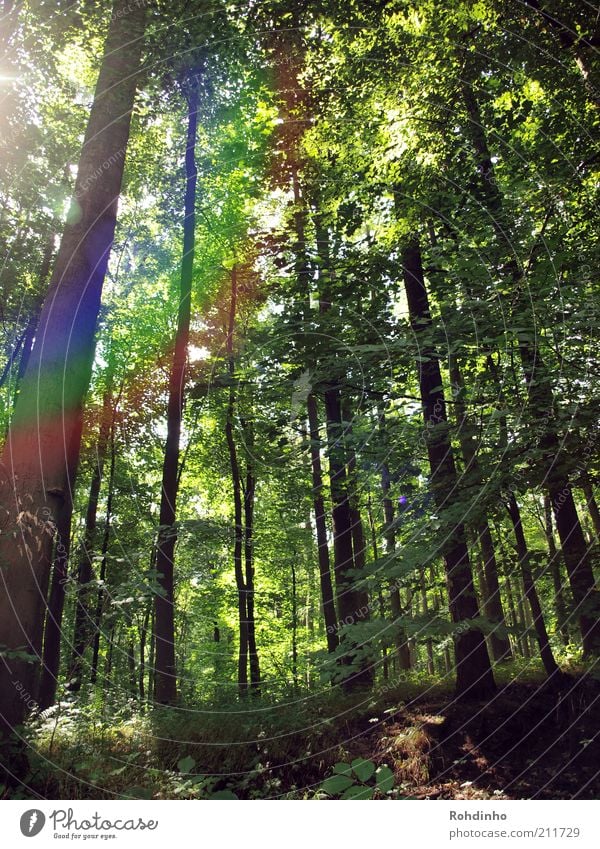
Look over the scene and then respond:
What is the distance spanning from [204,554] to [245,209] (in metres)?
14.0

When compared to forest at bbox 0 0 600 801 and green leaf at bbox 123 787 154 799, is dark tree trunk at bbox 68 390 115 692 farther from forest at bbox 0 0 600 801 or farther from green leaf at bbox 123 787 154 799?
green leaf at bbox 123 787 154 799

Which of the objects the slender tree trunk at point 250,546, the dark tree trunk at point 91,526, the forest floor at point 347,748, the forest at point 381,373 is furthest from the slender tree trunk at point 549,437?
the dark tree trunk at point 91,526

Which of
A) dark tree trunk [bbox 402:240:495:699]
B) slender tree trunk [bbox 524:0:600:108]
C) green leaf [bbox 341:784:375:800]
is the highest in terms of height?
slender tree trunk [bbox 524:0:600:108]

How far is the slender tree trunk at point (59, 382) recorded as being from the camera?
16.0 ft

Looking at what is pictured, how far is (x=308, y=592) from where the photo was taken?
29.0 meters

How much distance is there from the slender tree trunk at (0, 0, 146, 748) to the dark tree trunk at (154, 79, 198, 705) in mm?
3930

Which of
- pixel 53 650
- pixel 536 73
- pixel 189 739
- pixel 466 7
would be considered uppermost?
pixel 466 7

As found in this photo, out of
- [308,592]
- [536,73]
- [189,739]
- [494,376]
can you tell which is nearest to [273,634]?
[308,592]

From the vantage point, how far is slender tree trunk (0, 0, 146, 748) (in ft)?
16.0

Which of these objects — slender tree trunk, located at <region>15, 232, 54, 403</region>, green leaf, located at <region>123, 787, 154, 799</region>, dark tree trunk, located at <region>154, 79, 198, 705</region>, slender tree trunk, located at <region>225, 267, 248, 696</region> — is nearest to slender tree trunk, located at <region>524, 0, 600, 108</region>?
dark tree trunk, located at <region>154, 79, 198, 705</region>

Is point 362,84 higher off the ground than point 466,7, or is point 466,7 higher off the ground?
point 362,84

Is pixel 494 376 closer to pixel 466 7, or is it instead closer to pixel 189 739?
pixel 466 7

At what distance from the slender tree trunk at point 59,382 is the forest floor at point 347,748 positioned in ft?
4.89

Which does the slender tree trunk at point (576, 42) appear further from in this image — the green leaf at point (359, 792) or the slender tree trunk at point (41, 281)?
the slender tree trunk at point (41, 281)
